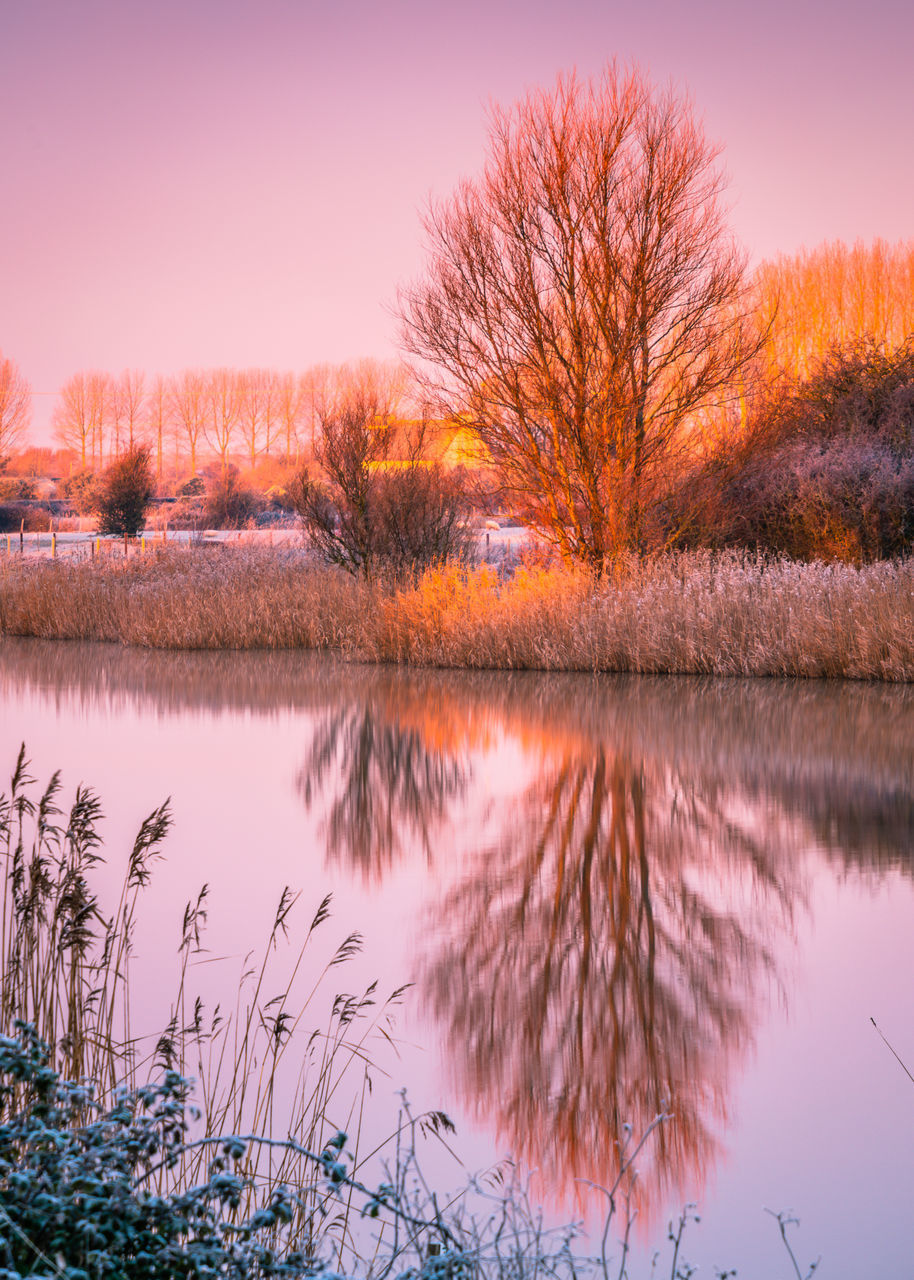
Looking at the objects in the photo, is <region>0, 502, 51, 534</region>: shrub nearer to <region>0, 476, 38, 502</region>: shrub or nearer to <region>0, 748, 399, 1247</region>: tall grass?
<region>0, 476, 38, 502</region>: shrub

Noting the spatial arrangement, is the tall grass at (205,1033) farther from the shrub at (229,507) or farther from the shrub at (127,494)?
the shrub at (229,507)

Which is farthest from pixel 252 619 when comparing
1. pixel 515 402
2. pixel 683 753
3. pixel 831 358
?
pixel 831 358

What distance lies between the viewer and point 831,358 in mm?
24547

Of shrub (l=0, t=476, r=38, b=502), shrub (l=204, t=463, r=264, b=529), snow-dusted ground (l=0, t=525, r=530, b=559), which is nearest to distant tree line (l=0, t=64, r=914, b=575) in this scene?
snow-dusted ground (l=0, t=525, r=530, b=559)

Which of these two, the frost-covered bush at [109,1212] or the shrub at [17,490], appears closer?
the frost-covered bush at [109,1212]

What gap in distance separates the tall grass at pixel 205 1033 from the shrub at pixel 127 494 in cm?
3714

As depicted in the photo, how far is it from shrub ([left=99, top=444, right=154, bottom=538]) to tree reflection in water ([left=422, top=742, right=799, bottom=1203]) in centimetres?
3510

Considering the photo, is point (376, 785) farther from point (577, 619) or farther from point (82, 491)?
point (82, 491)

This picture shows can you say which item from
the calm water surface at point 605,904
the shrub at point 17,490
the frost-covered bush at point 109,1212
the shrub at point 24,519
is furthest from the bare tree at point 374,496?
the shrub at point 17,490

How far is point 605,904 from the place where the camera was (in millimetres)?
5566

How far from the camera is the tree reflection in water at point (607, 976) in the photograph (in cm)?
338

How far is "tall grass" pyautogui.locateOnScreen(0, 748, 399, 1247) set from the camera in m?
3.06

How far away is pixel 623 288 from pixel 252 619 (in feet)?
24.3

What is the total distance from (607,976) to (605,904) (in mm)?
1051
